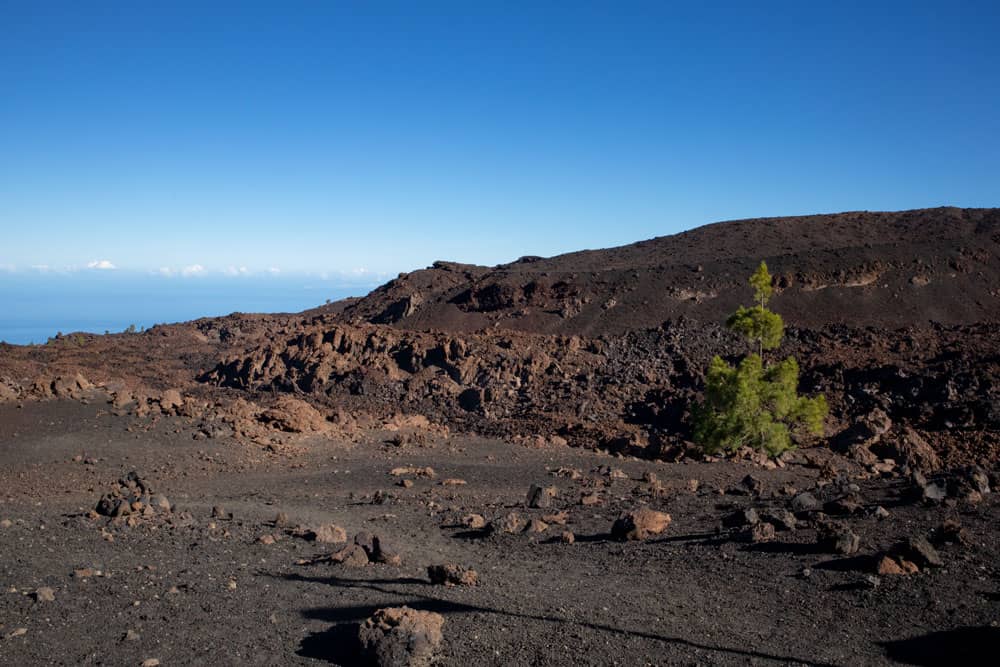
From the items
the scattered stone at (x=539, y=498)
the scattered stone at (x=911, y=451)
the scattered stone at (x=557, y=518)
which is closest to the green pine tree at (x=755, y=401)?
the scattered stone at (x=911, y=451)

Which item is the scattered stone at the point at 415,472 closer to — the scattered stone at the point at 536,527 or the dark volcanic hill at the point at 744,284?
the scattered stone at the point at 536,527

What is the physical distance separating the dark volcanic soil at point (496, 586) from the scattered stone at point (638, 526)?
27 cm

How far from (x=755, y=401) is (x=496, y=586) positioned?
11.3 metres

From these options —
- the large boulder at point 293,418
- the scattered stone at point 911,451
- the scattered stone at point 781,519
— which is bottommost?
the scattered stone at point 911,451

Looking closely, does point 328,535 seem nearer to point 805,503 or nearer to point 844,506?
point 805,503

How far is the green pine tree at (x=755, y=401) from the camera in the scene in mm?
18844

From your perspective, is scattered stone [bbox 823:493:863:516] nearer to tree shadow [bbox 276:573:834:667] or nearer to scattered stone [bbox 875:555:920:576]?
scattered stone [bbox 875:555:920:576]

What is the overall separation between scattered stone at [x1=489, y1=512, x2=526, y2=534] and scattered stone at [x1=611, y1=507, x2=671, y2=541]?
5.27 feet

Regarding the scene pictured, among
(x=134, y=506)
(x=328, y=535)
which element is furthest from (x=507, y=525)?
(x=134, y=506)

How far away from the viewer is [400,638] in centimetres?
717

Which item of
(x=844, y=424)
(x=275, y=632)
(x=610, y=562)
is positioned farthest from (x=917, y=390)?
(x=275, y=632)

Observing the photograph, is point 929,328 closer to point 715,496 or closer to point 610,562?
point 715,496

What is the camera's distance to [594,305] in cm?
3812

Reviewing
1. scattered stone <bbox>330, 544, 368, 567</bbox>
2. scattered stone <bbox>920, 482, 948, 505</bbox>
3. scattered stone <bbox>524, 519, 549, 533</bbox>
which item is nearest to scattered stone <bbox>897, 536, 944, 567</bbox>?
scattered stone <bbox>920, 482, 948, 505</bbox>
